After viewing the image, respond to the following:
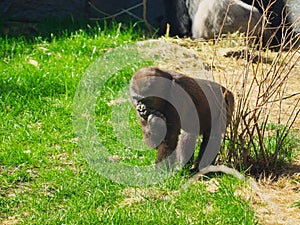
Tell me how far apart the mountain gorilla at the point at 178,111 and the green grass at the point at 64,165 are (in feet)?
0.80

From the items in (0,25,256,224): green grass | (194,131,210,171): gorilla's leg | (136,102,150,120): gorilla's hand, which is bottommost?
(0,25,256,224): green grass

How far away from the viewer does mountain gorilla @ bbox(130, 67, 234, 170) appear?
452 cm

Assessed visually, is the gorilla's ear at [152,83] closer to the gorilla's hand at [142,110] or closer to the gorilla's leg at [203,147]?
the gorilla's hand at [142,110]

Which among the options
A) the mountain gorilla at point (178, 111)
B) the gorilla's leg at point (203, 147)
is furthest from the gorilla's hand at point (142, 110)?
the gorilla's leg at point (203, 147)

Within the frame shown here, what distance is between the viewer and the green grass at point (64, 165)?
4.25 meters

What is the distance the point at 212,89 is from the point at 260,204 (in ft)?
3.01

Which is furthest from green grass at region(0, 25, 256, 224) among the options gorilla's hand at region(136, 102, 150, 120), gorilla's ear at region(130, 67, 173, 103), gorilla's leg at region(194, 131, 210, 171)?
gorilla's ear at region(130, 67, 173, 103)

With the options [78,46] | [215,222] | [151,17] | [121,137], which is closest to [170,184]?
[215,222]

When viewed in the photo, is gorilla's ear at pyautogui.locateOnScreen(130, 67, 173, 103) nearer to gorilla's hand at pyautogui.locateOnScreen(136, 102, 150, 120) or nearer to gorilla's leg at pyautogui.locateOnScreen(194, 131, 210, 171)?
gorilla's hand at pyautogui.locateOnScreen(136, 102, 150, 120)

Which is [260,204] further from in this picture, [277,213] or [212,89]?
[212,89]

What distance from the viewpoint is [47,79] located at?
693 centimetres

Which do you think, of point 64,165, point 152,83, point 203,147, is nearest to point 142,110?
point 152,83

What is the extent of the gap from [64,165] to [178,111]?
121cm

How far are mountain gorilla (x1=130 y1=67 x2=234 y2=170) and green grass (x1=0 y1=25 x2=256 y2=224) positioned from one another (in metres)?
0.25
